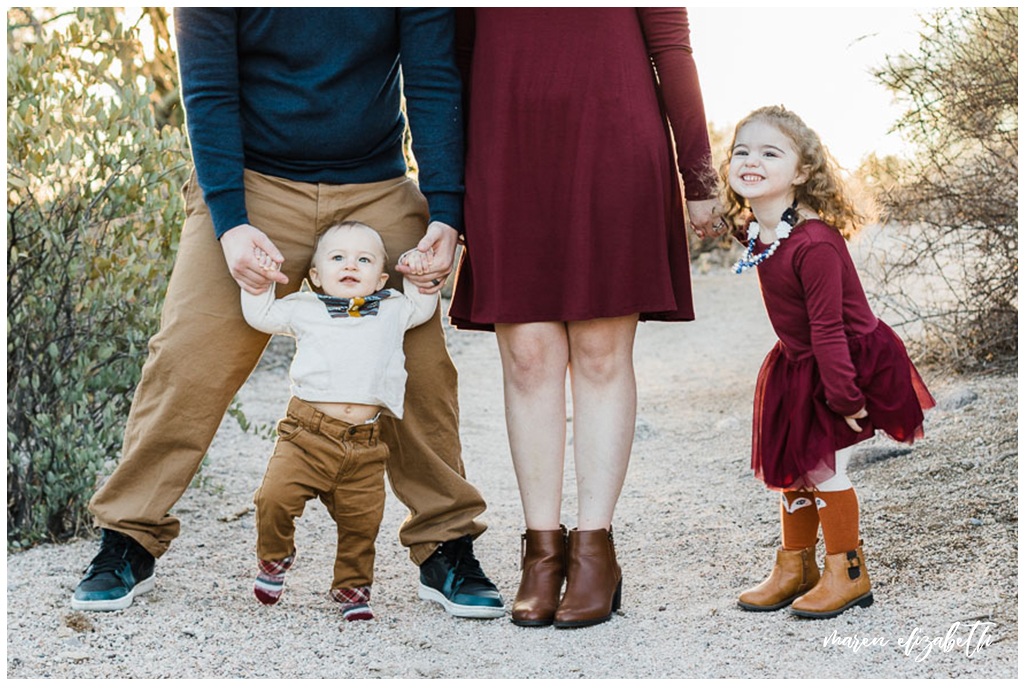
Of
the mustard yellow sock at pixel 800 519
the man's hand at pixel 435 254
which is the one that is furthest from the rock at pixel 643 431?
the man's hand at pixel 435 254

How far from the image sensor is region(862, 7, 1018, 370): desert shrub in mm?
4836

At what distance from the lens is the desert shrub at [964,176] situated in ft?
15.9

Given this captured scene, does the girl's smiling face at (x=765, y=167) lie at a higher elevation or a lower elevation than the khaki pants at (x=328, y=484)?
higher

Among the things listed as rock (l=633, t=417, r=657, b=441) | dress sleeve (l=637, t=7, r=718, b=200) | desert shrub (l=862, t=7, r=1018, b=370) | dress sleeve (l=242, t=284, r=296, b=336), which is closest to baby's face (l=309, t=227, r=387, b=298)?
dress sleeve (l=242, t=284, r=296, b=336)

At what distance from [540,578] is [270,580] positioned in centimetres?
72

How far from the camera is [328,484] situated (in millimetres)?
2885

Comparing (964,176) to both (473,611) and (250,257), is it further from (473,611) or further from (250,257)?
(250,257)

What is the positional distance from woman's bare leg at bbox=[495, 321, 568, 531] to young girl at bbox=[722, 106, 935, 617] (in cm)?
57

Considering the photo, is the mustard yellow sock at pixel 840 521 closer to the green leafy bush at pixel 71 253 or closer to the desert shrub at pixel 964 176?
the green leafy bush at pixel 71 253

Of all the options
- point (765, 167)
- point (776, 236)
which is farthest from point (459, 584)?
point (765, 167)

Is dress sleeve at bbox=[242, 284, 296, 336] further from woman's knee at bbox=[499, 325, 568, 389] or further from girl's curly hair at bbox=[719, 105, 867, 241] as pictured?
girl's curly hair at bbox=[719, 105, 867, 241]

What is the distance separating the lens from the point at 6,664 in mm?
2674

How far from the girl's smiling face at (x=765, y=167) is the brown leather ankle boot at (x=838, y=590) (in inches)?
37.7

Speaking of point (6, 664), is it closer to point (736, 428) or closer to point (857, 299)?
point (857, 299)
